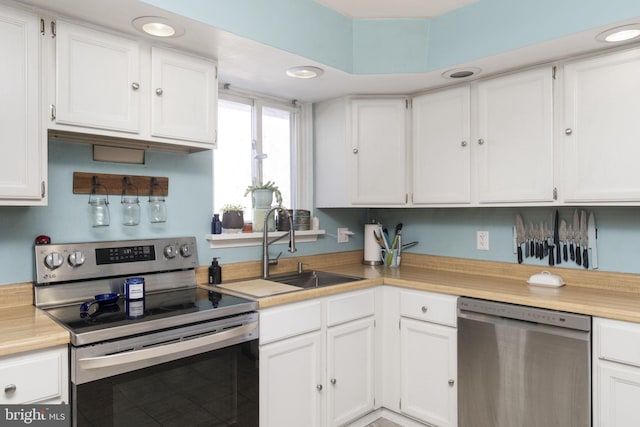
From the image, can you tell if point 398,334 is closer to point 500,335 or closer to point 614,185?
point 500,335

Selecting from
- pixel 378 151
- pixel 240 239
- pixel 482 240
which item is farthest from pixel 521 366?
pixel 240 239

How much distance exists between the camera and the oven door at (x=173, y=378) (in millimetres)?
1398

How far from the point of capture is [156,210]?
7.11ft

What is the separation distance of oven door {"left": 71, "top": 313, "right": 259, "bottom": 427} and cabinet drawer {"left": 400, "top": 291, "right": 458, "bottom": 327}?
3.19ft

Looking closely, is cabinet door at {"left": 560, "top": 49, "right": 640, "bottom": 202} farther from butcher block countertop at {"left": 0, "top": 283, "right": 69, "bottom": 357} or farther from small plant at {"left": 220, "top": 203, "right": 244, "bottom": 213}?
butcher block countertop at {"left": 0, "top": 283, "right": 69, "bottom": 357}

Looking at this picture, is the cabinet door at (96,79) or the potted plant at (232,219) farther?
the potted plant at (232,219)

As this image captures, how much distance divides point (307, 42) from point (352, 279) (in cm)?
138

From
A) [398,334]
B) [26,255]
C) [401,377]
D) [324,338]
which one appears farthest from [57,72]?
[401,377]

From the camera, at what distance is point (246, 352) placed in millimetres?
1871

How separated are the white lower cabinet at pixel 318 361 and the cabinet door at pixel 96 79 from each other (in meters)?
1.12

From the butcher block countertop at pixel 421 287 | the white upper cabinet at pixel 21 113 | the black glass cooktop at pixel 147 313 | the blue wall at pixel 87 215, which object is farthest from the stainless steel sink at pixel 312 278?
the white upper cabinet at pixel 21 113

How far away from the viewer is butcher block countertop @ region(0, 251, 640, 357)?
1492 mm

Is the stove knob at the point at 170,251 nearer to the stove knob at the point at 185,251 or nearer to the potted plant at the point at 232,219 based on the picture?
the stove knob at the point at 185,251

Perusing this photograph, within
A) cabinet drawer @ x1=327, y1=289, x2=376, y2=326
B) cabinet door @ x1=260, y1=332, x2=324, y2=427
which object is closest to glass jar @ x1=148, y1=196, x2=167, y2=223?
A: cabinet door @ x1=260, y1=332, x2=324, y2=427
